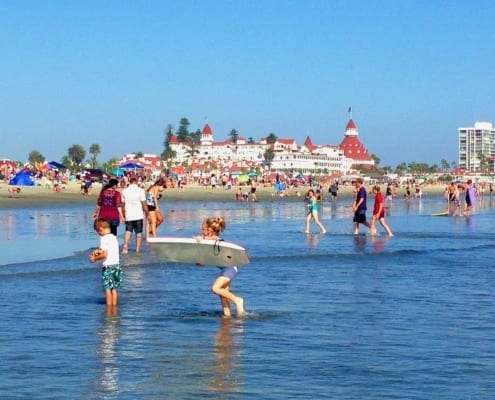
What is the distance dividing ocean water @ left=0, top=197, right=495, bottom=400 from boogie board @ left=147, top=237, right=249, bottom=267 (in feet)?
2.01

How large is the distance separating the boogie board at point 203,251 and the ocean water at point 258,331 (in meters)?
0.61

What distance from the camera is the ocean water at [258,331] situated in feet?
23.9

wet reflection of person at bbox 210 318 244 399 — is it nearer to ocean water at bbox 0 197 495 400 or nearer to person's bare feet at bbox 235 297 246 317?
ocean water at bbox 0 197 495 400

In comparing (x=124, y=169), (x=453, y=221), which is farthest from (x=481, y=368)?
(x=124, y=169)

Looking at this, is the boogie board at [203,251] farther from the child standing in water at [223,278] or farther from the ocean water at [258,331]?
the ocean water at [258,331]

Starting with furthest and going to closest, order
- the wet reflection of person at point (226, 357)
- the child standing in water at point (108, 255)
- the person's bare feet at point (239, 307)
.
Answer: the child standing in water at point (108, 255) < the person's bare feet at point (239, 307) < the wet reflection of person at point (226, 357)

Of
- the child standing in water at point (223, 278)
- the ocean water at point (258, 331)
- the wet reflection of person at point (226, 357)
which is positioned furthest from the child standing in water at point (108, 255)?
the wet reflection of person at point (226, 357)

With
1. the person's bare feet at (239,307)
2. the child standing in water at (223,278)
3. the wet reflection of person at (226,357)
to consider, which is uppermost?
the child standing in water at (223,278)

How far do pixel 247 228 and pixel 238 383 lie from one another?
2069cm

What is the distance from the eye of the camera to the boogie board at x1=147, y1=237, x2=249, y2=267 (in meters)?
10.2

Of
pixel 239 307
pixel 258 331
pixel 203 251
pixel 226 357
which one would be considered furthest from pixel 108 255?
pixel 226 357

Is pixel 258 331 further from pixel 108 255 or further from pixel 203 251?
pixel 108 255

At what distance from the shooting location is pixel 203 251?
10383mm

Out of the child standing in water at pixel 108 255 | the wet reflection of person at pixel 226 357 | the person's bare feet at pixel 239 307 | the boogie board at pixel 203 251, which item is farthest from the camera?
the child standing in water at pixel 108 255
